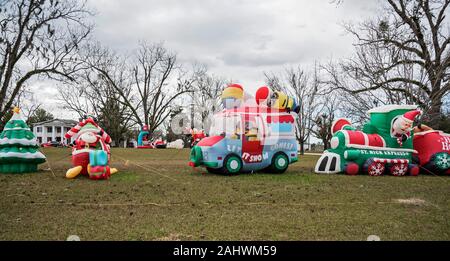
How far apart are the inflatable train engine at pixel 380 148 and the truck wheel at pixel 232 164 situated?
9.27ft

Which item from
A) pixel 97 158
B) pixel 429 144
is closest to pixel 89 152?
pixel 97 158

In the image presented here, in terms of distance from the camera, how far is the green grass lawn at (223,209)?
4.77 meters

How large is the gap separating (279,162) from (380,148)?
3.30 m

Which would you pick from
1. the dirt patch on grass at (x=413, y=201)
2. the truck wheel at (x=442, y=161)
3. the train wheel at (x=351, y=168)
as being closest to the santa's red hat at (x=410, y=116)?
the truck wheel at (x=442, y=161)

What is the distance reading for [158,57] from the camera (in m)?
43.7

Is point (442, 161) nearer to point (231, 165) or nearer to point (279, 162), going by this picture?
point (279, 162)

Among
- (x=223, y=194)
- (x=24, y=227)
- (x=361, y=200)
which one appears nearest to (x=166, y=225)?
(x=24, y=227)

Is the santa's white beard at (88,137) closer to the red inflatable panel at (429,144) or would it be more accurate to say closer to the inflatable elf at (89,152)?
the inflatable elf at (89,152)

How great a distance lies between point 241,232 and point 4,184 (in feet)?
23.2

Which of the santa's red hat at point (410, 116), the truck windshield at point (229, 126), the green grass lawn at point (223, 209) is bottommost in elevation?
the green grass lawn at point (223, 209)

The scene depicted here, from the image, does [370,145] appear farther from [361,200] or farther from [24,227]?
[24,227]

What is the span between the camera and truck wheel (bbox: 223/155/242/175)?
11.2 meters

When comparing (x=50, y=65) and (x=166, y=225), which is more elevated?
(x=50, y=65)

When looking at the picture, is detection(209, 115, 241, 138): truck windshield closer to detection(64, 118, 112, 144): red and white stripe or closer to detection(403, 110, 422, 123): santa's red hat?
detection(64, 118, 112, 144): red and white stripe
